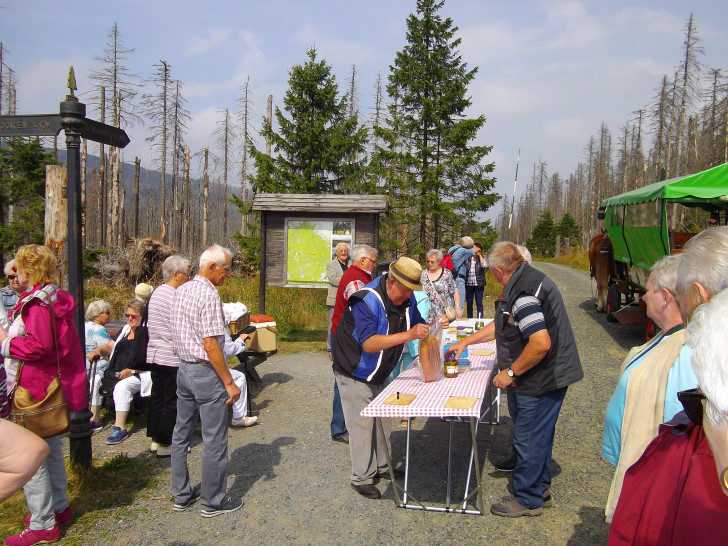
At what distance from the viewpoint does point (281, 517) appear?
12.7 ft

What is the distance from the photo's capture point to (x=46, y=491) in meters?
3.41

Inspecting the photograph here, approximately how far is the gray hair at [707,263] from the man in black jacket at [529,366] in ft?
4.93

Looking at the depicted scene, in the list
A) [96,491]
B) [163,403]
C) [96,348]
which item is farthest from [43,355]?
[96,348]

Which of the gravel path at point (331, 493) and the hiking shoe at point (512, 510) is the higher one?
the hiking shoe at point (512, 510)

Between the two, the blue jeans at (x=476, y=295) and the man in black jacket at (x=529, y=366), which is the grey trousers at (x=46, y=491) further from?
the blue jeans at (x=476, y=295)

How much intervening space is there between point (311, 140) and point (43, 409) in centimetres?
1578

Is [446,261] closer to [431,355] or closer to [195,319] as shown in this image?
[431,355]

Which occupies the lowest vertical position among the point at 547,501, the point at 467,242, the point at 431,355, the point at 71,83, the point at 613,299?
the point at 547,501

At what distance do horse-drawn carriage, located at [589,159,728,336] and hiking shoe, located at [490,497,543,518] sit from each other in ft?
18.5

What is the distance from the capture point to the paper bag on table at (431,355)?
402cm

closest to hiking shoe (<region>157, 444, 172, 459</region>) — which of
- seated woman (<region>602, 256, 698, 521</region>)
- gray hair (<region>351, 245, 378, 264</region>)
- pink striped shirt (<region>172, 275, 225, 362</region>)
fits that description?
pink striped shirt (<region>172, 275, 225, 362</region>)

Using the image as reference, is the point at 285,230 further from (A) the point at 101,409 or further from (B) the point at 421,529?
(B) the point at 421,529

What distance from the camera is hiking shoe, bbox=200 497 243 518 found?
12.6ft

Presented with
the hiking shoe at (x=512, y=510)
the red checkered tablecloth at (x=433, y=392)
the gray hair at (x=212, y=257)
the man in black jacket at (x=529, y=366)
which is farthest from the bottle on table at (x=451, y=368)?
the gray hair at (x=212, y=257)
